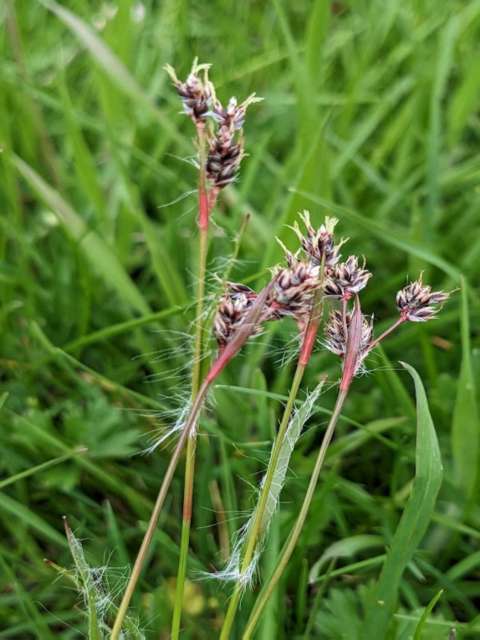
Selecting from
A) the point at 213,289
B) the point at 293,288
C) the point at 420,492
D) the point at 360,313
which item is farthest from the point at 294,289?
the point at 213,289

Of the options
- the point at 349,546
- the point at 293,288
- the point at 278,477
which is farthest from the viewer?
the point at 349,546

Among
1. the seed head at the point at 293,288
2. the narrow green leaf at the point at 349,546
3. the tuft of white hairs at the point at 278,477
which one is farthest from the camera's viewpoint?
the narrow green leaf at the point at 349,546

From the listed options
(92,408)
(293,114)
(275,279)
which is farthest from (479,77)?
(275,279)

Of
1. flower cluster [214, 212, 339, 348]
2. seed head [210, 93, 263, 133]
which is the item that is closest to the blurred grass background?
flower cluster [214, 212, 339, 348]

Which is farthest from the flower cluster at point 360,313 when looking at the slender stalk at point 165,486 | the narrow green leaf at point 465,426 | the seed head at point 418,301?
the narrow green leaf at point 465,426

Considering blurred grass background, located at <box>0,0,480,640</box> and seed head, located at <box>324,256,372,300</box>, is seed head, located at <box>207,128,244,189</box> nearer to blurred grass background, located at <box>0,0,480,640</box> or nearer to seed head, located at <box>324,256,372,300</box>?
seed head, located at <box>324,256,372,300</box>

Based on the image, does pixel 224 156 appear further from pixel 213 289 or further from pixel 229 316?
pixel 213 289

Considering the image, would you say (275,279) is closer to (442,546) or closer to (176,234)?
(442,546)

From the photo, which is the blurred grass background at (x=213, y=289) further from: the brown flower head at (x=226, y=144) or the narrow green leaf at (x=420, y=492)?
the brown flower head at (x=226, y=144)
